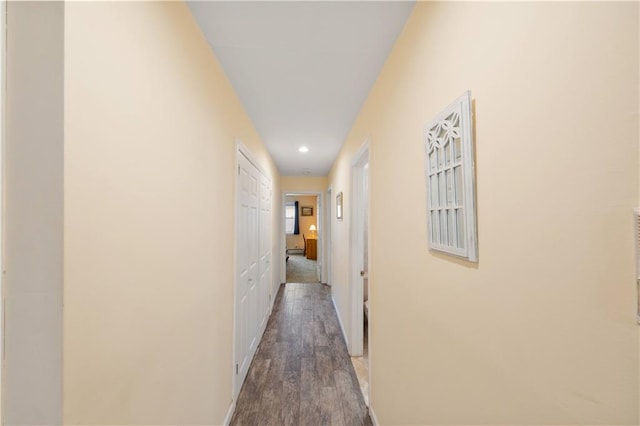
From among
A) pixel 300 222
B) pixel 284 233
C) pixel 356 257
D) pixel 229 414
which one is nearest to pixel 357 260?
pixel 356 257

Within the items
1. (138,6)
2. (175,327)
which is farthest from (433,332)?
(138,6)

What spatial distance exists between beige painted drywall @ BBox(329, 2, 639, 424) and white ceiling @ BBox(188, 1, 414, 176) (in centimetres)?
31

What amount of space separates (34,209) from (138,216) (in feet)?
0.90

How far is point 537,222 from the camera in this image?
1.88 ft

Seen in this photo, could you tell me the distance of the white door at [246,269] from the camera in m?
2.08

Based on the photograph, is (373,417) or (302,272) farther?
(302,272)

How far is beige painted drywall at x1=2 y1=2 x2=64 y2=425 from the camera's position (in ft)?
1.82

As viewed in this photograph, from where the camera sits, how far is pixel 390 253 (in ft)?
4.86

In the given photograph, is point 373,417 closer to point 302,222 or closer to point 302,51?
point 302,51

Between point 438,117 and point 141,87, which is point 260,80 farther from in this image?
point 438,117

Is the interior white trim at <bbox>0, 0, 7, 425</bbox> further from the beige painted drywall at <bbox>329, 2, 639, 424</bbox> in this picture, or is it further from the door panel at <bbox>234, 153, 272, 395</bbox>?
the door panel at <bbox>234, 153, 272, 395</bbox>

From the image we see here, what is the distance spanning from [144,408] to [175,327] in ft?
0.94

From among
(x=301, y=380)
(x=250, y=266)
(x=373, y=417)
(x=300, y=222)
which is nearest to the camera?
(x=373, y=417)

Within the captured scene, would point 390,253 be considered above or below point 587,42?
below
